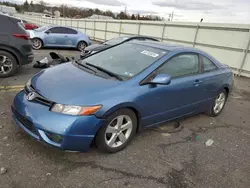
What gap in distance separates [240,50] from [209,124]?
22.2 feet

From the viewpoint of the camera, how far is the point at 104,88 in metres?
2.80

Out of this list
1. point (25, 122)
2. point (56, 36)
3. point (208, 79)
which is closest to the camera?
point (25, 122)

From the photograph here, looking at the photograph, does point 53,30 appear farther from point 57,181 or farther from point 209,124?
point 57,181

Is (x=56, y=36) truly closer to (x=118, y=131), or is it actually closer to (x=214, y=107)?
(x=214, y=107)

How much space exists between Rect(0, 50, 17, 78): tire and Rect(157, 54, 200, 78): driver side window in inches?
177

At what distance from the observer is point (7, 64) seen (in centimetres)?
594

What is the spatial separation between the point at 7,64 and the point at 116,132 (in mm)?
4485

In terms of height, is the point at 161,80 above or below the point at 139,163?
above

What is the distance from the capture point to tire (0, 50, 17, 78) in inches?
230

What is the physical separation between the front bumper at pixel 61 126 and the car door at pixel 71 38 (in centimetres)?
1125

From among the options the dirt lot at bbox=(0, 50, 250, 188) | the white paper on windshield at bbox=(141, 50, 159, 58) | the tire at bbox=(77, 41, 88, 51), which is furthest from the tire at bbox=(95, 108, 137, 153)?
the tire at bbox=(77, 41, 88, 51)

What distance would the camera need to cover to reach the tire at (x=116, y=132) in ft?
9.11

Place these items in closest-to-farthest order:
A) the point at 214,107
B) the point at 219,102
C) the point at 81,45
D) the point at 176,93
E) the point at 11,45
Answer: the point at 176,93
the point at 214,107
the point at 219,102
the point at 11,45
the point at 81,45

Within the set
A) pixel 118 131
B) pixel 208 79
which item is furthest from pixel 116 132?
Answer: pixel 208 79
